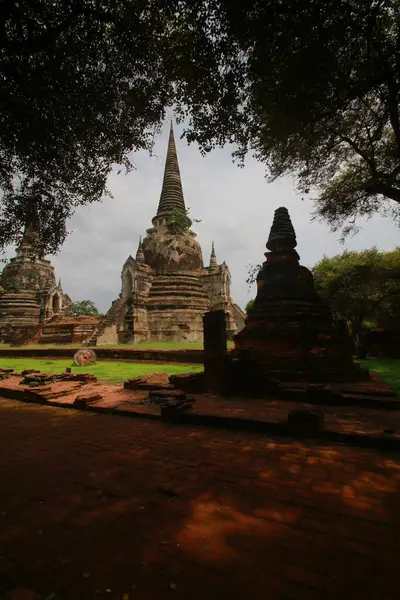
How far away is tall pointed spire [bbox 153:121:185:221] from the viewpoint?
1107 inches

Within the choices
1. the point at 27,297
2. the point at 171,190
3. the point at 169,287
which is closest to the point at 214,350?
the point at 169,287

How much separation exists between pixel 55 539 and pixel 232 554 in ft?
3.77

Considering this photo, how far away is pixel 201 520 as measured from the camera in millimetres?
2188

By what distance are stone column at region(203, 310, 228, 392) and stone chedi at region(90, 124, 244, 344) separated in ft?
49.6

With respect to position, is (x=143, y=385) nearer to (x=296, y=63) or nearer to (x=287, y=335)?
(x=287, y=335)

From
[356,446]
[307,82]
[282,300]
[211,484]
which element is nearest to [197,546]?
[211,484]

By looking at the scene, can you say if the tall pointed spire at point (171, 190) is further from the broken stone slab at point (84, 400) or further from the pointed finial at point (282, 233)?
the broken stone slab at point (84, 400)

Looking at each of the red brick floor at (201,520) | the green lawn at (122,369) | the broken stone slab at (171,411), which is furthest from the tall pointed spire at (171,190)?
the red brick floor at (201,520)

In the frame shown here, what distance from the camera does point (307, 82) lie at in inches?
→ 191

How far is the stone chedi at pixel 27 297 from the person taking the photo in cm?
2853

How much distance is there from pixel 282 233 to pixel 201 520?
9962 millimetres

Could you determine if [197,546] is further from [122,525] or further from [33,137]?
[33,137]

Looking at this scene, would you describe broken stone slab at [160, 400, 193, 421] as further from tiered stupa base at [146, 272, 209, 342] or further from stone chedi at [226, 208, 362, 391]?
tiered stupa base at [146, 272, 209, 342]

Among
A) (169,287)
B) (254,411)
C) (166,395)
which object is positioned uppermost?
(169,287)
